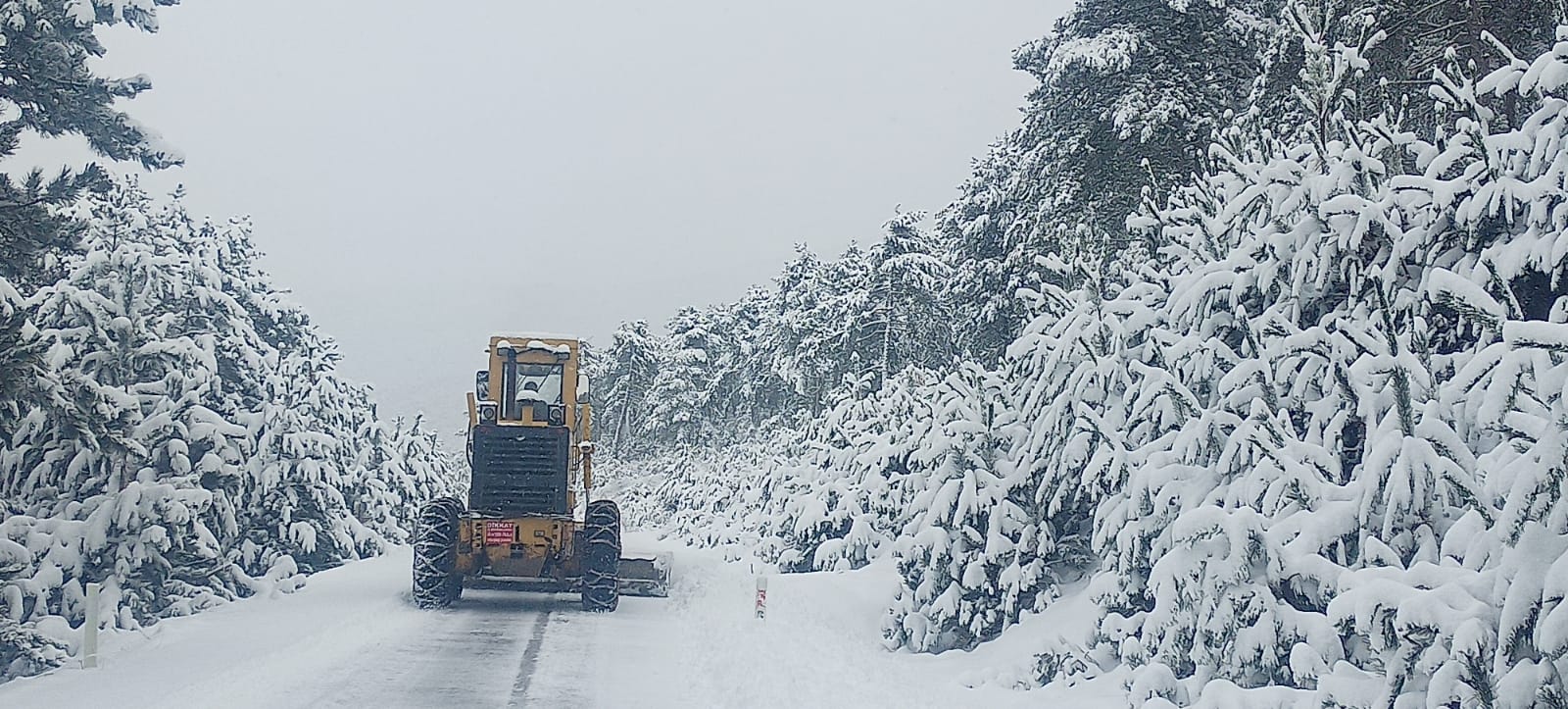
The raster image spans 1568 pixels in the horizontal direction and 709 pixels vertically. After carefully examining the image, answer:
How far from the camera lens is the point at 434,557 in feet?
61.8

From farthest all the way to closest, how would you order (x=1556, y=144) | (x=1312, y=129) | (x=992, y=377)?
(x=992, y=377)
(x=1312, y=129)
(x=1556, y=144)

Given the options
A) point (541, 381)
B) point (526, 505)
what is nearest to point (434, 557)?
point (526, 505)

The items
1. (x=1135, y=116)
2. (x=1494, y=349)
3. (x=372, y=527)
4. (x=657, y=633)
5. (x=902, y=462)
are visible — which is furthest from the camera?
(x=372, y=527)

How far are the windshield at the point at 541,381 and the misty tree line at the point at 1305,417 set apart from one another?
203 inches

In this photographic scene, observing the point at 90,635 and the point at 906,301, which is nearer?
the point at 90,635

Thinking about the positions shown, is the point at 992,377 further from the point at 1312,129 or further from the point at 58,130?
the point at 58,130

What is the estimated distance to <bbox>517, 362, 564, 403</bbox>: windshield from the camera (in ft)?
66.7

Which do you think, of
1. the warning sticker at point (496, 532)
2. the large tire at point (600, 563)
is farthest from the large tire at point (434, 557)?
the large tire at point (600, 563)

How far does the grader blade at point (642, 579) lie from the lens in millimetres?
21125

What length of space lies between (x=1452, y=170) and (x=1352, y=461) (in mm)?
2439

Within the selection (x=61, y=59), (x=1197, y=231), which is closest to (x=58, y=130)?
(x=61, y=59)

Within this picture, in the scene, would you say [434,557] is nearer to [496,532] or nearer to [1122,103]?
[496,532]

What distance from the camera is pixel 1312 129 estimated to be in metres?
10.0

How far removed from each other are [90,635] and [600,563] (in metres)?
7.46
